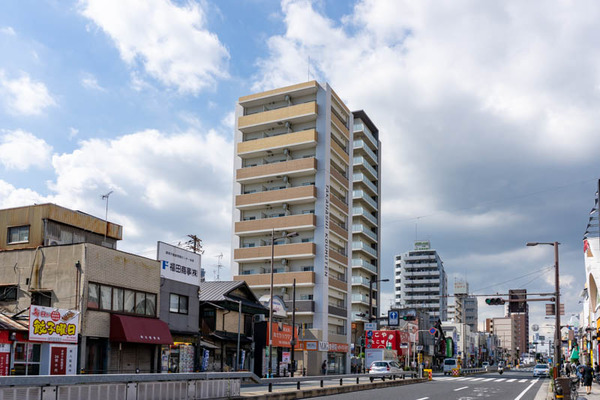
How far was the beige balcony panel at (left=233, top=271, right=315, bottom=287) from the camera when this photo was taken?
76.6m

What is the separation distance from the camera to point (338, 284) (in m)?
81.4

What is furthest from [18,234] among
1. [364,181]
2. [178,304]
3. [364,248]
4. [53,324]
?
[364,181]

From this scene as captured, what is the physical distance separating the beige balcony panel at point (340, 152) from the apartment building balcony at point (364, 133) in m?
9.98

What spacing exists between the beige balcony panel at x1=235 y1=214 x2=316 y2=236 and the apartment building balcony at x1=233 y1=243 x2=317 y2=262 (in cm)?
233

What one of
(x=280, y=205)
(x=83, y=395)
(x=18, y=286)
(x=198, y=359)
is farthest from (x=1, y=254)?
(x=280, y=205)

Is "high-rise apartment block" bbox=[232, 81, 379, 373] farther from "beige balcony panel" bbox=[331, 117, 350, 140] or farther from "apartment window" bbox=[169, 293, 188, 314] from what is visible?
"apartment window" bbox=[169, 293, 188, 314]

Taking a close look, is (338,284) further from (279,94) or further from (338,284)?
(279,94)

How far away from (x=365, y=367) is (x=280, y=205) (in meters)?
23.7

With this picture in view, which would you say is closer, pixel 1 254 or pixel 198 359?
pixel 1 254

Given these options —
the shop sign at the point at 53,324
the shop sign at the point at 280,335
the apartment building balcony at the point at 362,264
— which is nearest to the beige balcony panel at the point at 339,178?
the apartment building balcony at the point at 362,264

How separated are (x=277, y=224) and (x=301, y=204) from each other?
4.31 metres

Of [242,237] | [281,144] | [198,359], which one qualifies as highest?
[281,144]

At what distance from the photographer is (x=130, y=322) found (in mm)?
32969

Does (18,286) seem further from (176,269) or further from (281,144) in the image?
(281,144)
